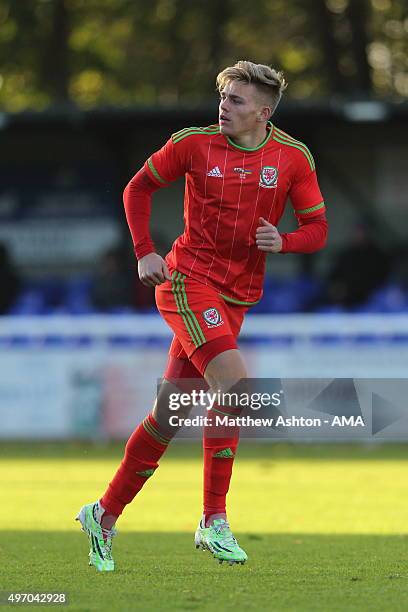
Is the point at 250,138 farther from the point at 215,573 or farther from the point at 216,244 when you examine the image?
the point at 215,573

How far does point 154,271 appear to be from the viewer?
6.68 meters

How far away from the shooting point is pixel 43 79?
2919 cm

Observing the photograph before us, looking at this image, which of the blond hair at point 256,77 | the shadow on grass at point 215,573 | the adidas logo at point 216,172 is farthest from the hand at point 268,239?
the shadow on grass at point 215,573

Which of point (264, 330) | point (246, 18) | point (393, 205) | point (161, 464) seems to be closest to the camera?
point (161, 464)

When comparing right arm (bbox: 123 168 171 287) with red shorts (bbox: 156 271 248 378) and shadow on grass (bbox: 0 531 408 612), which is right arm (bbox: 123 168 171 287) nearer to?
red shorts (bbox: 156 271 248 378)

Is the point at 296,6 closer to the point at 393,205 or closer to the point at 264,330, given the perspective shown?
the point at 393,205

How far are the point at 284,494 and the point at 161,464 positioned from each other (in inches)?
115

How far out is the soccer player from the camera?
681 centimetres

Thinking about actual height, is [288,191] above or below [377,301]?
below

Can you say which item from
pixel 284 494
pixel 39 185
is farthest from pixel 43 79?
pixel 284 494

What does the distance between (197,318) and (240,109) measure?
97 centimetres

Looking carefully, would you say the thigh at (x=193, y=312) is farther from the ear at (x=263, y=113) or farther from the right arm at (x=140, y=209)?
the ear at (x=263, y=113)

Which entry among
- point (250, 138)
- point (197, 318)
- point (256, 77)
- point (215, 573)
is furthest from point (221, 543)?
point (256, 77)

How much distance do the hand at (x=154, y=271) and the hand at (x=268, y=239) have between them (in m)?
0.44
